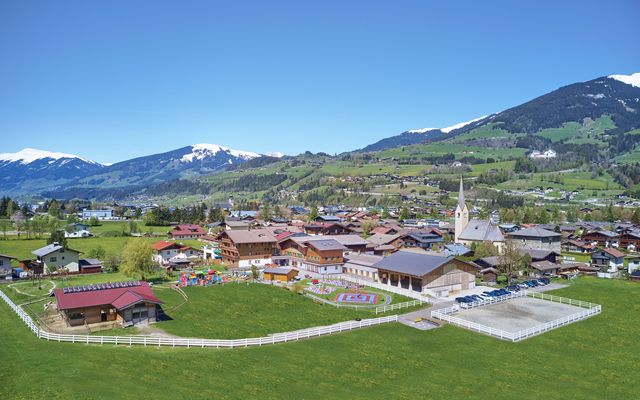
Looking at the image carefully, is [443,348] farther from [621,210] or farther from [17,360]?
[621,210]

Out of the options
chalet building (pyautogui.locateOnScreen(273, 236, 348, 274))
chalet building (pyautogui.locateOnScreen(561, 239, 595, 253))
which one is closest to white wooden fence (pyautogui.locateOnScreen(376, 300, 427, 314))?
chalet building (pyautogui.locateOnScreen(273, 236, 348, 274))

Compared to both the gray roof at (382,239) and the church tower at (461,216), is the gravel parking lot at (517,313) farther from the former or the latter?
the church tower at (461,216)

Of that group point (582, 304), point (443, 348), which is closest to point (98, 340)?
point (443, 348)

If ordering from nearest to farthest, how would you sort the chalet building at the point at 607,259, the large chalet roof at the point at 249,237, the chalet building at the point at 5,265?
the chalet building at the point at 5,265 < the large chalet roof at the point at 249,237 < the chalet building at the point at 607,259

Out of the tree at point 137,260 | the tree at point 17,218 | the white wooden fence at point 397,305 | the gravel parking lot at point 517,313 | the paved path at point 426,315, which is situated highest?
the tree at point 17,218

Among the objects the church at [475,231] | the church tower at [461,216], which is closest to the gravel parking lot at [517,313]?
the church at [475,231]

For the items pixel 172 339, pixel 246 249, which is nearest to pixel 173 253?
pixel 246 249
